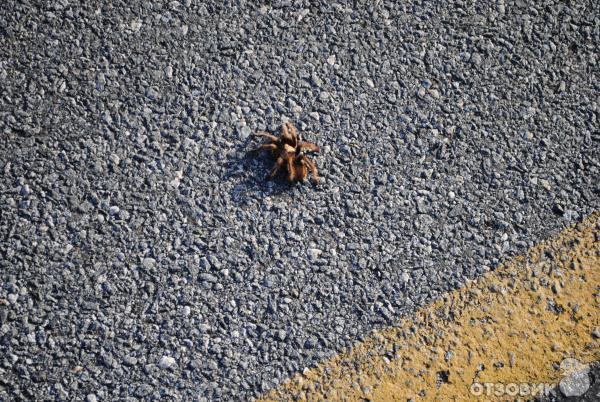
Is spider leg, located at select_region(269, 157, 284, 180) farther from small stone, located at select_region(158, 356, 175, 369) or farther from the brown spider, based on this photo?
small stone, located at select_region(158, 356, 175, 369)

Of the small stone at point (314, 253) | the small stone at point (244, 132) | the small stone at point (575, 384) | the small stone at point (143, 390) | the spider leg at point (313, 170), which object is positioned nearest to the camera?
the small stone at point (143, 390)

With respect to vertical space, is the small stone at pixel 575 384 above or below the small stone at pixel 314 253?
below

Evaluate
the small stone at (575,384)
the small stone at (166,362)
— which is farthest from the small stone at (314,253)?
the small stone at (575,384)

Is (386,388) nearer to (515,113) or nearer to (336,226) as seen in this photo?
(336,226)

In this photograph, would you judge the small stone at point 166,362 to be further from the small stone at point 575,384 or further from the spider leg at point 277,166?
the small stone at point 575,384

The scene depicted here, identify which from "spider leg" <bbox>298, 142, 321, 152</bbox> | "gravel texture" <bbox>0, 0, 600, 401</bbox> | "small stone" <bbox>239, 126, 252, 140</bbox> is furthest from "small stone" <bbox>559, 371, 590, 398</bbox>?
"small stone" <bbox>239, 126, 252, 140</bbox>

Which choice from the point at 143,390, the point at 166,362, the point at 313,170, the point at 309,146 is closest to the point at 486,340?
the point at 313,170

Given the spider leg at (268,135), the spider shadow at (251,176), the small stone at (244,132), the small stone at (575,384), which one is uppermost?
the spider leg at (268,135)
